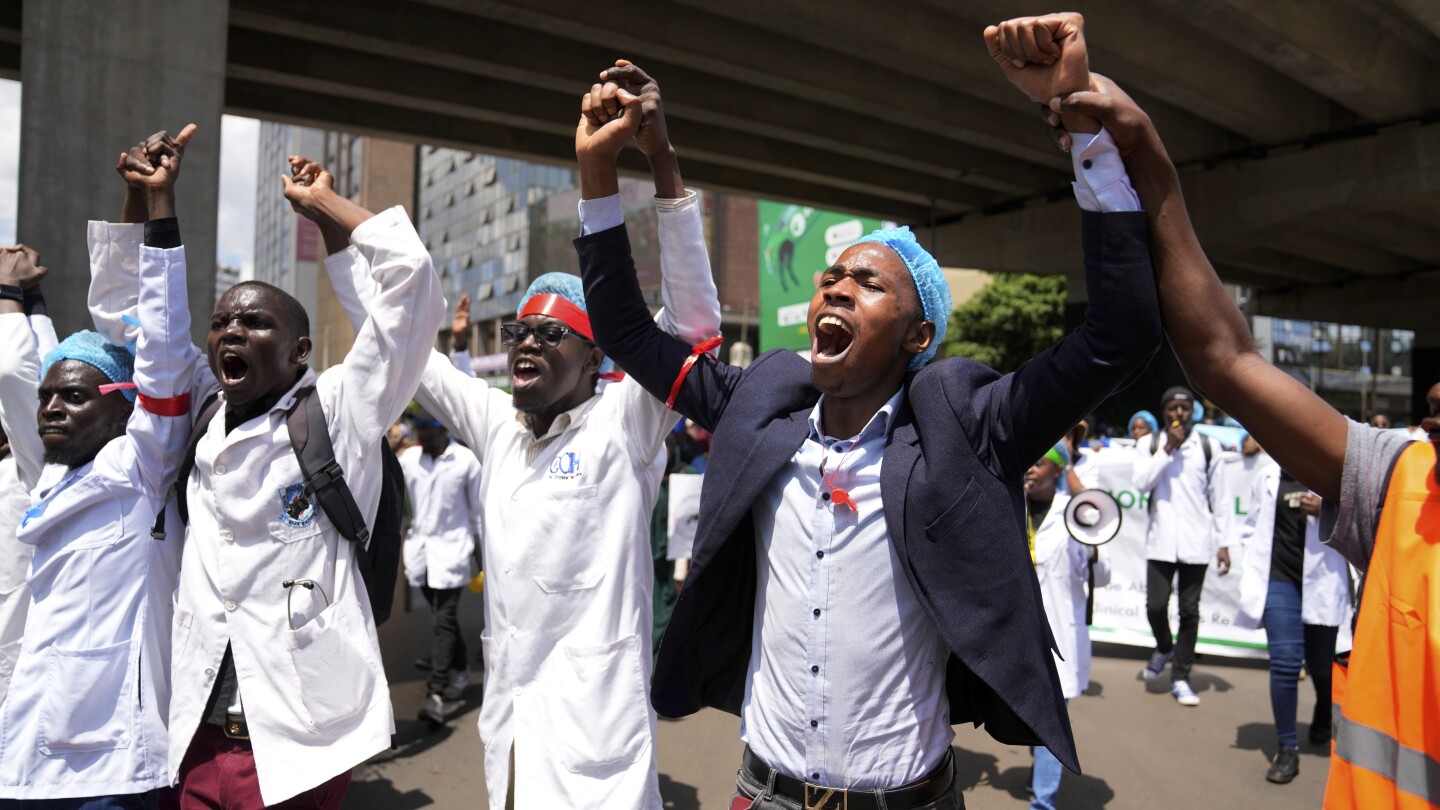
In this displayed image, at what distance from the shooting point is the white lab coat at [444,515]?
7.12 m

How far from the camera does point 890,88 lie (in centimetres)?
1509

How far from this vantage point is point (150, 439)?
10.3 feet

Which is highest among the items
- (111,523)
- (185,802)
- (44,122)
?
(44,122)

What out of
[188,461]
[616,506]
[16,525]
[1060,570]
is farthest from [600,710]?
[1060,570]

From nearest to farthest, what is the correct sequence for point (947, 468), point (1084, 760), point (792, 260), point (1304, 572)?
point (947, 468) < point (1304, 572) < point (1084, 760) < point (792, 260)

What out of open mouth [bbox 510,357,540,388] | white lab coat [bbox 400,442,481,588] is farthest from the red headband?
white lab coat [bbox 400,442,481,588]

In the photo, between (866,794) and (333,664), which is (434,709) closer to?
(333,664)

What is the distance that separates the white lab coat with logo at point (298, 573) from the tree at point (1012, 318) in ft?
105

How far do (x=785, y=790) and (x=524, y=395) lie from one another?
159 cm

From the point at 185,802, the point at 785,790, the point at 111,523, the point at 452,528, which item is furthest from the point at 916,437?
the point at 452,528

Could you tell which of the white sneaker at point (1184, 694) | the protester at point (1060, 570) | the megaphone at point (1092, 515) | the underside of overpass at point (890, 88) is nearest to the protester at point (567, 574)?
the protester at point (1060, 570)

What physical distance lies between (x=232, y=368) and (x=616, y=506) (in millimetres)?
1196

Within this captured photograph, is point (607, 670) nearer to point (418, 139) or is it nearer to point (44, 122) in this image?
point (44, 122)

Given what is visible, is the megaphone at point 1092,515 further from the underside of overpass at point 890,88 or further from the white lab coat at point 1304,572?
the underside of overpass at point 890,88
